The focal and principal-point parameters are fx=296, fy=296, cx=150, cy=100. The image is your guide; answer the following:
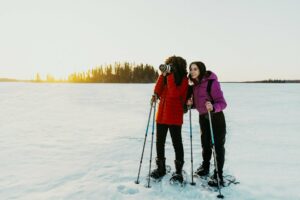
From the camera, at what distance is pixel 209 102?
14.8ft

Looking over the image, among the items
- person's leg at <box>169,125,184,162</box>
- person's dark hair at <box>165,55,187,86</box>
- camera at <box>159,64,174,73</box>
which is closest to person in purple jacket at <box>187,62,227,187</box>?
person's dark hair at <box>165,55,187,86</box>

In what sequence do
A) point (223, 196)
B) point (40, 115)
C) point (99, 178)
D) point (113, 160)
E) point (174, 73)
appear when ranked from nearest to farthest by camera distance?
point (223, 196)
point (174, 73)
point (99, 178)
point (113, 160)
point (40, 115)

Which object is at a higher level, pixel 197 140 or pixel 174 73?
pixel 174 73

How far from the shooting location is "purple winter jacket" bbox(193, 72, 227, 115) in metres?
4.59

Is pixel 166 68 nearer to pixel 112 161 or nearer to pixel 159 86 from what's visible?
pixel 159 86

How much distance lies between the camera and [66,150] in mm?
7184

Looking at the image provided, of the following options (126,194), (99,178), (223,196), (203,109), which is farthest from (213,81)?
(99,178)

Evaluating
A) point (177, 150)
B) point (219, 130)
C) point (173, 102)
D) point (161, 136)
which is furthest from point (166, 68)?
point (177, 150)

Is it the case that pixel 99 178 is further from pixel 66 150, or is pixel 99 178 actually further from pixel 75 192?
pixel 66 150

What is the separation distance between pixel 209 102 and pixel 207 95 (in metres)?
0.22

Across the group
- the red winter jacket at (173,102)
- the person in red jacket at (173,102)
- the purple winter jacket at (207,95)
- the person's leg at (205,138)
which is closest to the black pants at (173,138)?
the person in red jacket at (173,102)

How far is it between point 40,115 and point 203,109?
35.1 feet

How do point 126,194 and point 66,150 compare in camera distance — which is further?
point 66,150

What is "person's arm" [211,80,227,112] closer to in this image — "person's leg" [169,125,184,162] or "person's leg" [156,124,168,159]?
"person's leg" [169,125,184,162]
